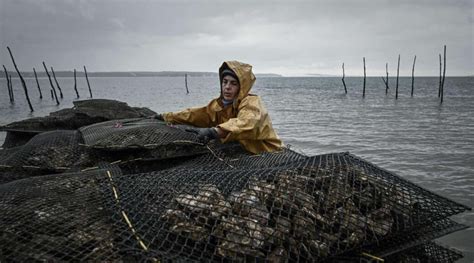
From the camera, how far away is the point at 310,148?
11.9m

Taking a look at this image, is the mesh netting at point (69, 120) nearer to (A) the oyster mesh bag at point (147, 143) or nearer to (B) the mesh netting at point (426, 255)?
(A) the oyster mesh bag at point (147, 143)

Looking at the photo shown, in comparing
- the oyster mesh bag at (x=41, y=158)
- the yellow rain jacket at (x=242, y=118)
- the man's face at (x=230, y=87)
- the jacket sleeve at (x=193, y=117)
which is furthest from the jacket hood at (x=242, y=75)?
the oyster mesh bag at (x=41, y=158)

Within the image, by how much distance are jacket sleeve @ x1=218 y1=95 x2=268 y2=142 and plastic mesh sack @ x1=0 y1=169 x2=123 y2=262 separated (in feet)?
5.96

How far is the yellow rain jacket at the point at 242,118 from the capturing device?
183 inches

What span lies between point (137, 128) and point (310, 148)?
311 inches

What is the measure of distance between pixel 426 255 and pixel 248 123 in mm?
2500

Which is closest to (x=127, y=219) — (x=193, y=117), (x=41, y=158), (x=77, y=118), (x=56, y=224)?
(x=56, y=224)

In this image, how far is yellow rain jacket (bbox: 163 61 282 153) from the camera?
4637mm

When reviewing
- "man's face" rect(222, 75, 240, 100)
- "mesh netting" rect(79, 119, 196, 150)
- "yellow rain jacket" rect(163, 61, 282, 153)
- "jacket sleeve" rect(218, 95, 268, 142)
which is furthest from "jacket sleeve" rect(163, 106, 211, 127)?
"jacket sleeve" rect(218, 95, 268, 142)

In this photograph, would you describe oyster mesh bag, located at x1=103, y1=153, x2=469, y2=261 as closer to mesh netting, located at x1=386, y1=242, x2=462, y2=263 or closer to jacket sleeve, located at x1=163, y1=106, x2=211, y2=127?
mesh netting, located at x1=386, y1=242, x2=462, y2=263

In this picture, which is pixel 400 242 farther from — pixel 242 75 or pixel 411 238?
pixel 242 75

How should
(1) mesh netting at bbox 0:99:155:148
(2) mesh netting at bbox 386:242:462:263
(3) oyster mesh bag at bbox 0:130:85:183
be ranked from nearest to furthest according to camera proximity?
(2) mesh netting at bbox 386:242:462:263
(3) oyster mesh bag at bbox 0:130:85:183
(1) mesh netting at bbox 0:99:155:148

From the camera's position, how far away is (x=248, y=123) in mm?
4633

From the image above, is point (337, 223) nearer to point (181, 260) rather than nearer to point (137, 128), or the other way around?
point (181, 260)
